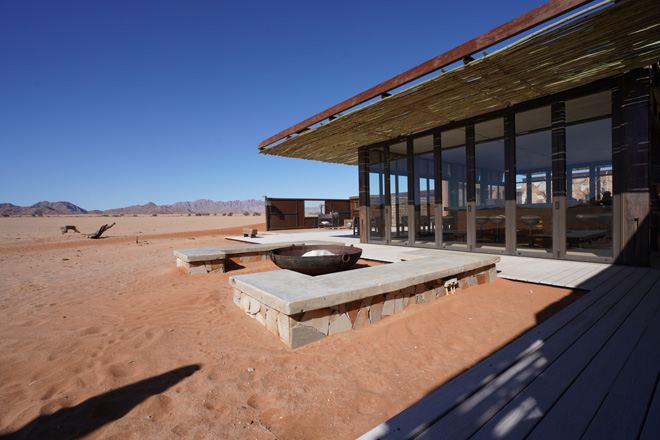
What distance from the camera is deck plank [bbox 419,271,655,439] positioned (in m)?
1.50

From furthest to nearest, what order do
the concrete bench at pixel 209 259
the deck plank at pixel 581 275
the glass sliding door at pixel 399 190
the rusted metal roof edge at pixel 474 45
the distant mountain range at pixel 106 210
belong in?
the distant mountain range at pixel 106 210, the glass sliding door at pixel 399 190, the concrete bench at pixel 209 259, the deck plank at pixel 581 275, the rusted metal roof edge at pixel 474 45

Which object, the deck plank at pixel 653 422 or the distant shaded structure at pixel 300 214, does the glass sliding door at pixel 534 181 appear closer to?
the deck plank at pixel 653 422

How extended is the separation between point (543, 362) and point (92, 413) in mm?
3097

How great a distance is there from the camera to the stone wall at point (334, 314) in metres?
2.82

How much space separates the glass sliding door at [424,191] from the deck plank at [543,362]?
16.5 feet

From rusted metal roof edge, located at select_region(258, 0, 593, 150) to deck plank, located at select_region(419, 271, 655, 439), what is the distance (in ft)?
11.4

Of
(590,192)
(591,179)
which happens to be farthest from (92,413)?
(591,179)

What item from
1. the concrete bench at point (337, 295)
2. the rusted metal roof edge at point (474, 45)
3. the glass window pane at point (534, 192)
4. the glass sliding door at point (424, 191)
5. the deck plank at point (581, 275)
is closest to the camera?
the concrete bench at point (337, 295)

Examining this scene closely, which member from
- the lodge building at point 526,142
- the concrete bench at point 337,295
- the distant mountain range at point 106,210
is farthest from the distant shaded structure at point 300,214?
the distant mountain range at point 106,210

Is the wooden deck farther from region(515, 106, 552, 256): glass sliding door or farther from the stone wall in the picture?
region(515, 106, 552, 256): glass sliding door

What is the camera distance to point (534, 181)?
800cm

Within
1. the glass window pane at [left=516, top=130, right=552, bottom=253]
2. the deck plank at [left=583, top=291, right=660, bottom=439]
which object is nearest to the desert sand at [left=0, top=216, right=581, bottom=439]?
the deck plank at [left=583, top=291, right=660, bottom=439]

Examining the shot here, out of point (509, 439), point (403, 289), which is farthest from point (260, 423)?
point (403, 289)

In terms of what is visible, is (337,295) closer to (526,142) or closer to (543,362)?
(543,362)
